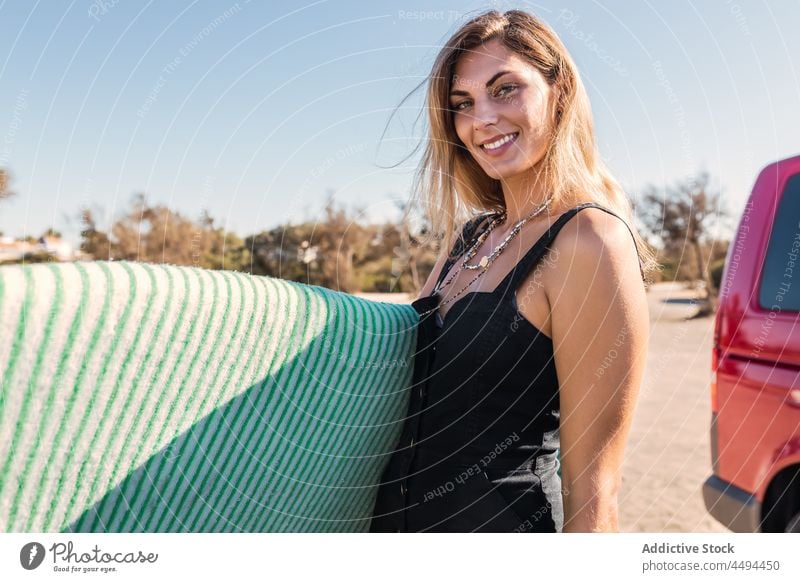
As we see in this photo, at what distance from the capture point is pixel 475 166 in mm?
1986

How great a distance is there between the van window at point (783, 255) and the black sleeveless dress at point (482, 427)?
4.27 ft

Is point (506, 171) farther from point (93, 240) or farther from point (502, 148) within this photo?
point (93, 240)

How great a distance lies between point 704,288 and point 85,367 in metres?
15.8

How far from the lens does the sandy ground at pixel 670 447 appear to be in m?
4.25

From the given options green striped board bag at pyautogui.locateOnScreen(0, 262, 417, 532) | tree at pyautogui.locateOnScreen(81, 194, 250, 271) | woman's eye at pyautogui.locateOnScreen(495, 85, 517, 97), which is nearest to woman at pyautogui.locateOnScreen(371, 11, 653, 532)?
woman's eye at pyautogui.locateOnScreen(495, 85, 517, 97)

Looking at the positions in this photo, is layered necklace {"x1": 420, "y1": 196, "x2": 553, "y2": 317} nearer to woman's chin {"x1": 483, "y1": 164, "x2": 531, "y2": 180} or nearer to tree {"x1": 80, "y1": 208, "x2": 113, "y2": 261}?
woman's chin {"x1": 483, "y1": 164, "x2": 531, "y2": 180}

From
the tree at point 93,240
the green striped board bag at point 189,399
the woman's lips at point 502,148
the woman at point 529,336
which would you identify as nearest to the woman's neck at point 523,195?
the woman at point 529,336

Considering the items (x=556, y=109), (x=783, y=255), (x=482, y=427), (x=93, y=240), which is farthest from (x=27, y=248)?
(x=783, y=255)

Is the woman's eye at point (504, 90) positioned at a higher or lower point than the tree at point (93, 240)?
higher

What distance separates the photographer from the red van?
2.01 m

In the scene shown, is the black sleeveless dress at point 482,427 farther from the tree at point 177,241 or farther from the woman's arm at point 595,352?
the tree at point 177,241

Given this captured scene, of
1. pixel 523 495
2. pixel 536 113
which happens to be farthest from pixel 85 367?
pixel 536 113

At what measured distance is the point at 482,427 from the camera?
136 centimetres

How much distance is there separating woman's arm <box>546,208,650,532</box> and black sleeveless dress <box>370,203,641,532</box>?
7 cm
